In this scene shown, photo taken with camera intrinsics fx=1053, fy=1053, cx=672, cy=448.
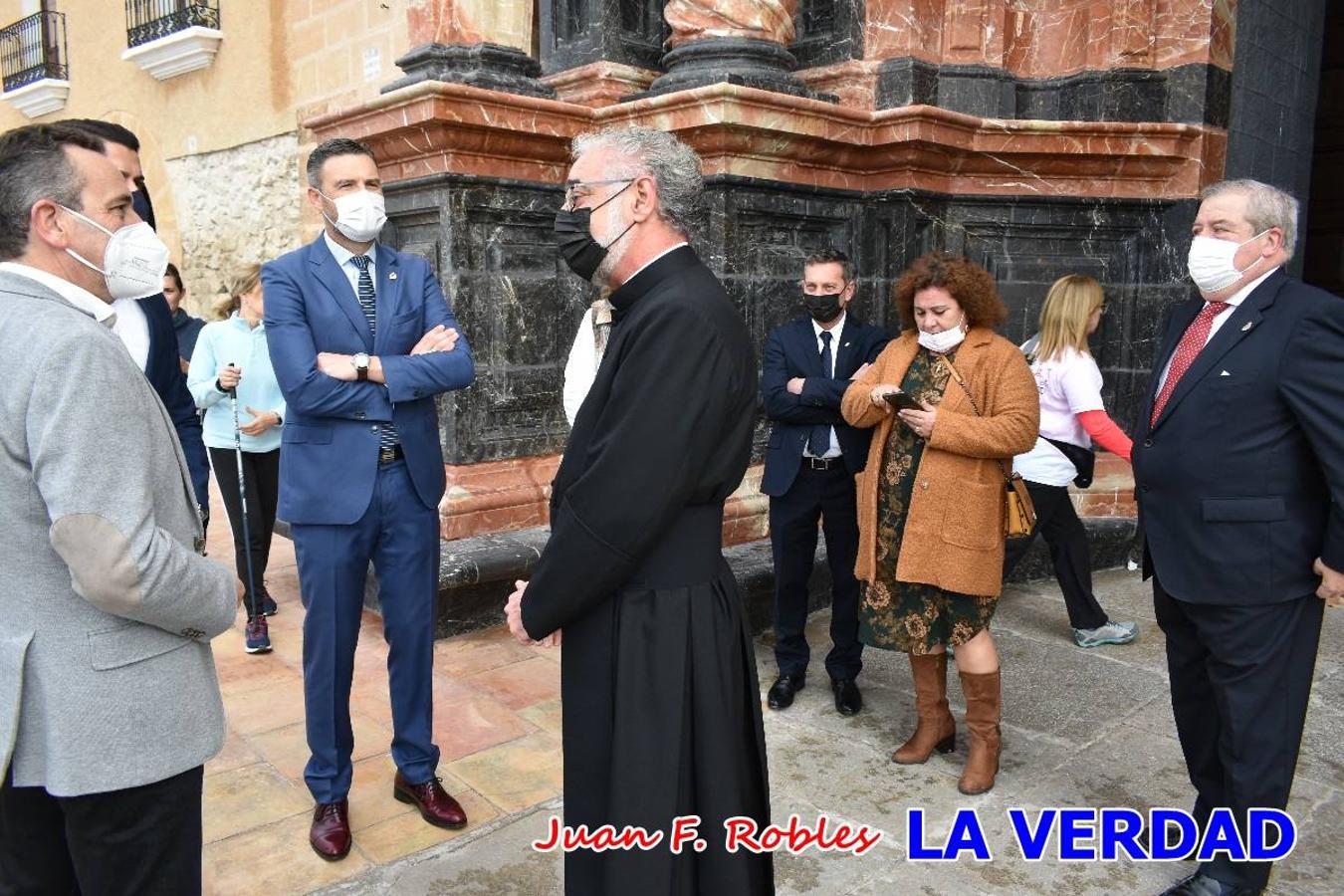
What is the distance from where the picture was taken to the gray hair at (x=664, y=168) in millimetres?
2131

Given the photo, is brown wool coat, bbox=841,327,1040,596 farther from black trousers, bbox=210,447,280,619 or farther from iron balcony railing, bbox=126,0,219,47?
iron balcony railing, bbox=126,0,219,47

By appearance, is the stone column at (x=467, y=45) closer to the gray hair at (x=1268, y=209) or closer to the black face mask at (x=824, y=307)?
the black face mask at (x=824, y=307)

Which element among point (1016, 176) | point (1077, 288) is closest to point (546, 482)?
point (1077, 288)

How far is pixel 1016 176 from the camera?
564 cm

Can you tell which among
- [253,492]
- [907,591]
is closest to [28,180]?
[907,591]

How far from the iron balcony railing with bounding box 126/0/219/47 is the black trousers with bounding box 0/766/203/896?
8.85 metres

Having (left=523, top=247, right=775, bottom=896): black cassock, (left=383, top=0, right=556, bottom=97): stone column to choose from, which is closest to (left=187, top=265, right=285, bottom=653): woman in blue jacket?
(left=383, top=0, right=556, bottom=97): stone column

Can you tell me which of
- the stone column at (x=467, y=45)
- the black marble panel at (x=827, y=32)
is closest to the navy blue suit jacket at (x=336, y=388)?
the stone column at (x=467, y=45)

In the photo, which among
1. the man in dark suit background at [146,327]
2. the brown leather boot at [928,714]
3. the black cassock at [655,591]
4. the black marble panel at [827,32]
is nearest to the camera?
the black cassock at [655,591]

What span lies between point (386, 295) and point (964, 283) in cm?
180

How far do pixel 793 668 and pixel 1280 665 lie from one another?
181 cm

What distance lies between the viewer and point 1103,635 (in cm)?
477

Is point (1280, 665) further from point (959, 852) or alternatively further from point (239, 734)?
point (239, 734)

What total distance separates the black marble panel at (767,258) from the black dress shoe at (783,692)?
1.51 m
